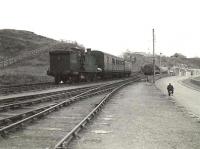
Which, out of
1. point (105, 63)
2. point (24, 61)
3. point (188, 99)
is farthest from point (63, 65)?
point (24, 61)

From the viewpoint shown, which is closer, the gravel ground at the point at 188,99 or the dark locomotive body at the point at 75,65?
the gravel ground at the point at 188,99

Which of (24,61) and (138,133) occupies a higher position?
(24,61)

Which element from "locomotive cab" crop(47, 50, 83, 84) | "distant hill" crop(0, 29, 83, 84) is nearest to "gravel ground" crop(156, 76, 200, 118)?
"locomotive cab" crop(47, 50, 83, 84)

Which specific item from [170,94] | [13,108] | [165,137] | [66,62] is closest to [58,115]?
[13,108]

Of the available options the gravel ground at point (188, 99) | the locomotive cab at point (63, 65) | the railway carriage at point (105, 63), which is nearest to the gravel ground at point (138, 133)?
the gravel ground at point (188, 99)

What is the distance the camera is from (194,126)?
13.4m

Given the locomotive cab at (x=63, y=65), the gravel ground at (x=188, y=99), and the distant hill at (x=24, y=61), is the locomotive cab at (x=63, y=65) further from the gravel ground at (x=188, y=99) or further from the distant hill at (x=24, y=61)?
the gravel ground at (x=188, y=99)

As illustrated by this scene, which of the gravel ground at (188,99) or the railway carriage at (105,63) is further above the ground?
the railway carriage at (105,63)

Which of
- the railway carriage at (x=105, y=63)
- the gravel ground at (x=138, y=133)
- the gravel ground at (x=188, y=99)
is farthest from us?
the railway carriage at (x=105, y=63)

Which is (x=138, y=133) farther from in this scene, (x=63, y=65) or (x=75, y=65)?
(x=75, y=65)

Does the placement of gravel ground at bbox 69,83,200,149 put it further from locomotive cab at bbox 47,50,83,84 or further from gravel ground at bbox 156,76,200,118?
locomotive cab at bbox 47,50,83,84

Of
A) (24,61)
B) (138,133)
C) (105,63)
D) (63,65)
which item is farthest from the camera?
(24,61)

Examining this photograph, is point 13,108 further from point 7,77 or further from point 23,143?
point 7,77

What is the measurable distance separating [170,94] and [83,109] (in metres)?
16.6
